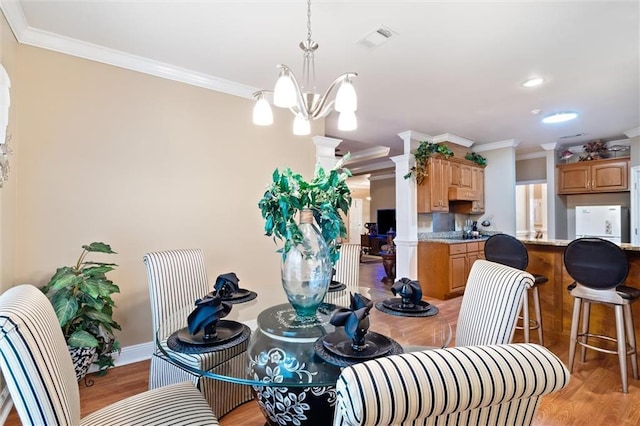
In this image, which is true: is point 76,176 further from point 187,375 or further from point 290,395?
point 290,395

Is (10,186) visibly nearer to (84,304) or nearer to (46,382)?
(84,304)

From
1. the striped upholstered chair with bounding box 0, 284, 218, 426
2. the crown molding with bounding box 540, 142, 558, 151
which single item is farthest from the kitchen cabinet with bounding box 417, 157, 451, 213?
the striped upholstered chair with bounding box 0, 284, 218, 426

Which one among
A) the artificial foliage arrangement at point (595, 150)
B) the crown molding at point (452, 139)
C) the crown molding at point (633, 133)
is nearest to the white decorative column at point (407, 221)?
the crown molding at point (452, 139)

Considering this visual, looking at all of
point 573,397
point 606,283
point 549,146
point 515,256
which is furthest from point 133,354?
point 549,146

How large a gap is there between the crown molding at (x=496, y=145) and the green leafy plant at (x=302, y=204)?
17.1 ft

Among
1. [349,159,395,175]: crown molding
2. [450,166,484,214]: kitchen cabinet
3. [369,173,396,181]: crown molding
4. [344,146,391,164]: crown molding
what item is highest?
[344,146,391,164]: crown molding

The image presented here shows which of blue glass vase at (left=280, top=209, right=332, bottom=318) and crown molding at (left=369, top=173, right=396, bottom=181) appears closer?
blue glass vase at (left=280, top=209, right=332, bottom=318)

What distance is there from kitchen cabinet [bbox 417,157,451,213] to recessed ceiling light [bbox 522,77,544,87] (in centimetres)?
183

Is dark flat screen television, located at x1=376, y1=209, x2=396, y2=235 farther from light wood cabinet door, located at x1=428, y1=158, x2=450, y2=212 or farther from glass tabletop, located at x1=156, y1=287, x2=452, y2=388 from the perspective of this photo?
glass tabletop, located at x1=156, y1=287, x2=452, y2=388

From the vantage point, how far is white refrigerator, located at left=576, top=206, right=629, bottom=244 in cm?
554

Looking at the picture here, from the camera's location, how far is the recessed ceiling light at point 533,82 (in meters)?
3.19

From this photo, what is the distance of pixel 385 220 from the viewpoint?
31.0 ft

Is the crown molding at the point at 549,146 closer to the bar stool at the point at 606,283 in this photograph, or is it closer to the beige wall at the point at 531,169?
the beige wall at the point at 531,169

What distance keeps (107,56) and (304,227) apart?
241 centimetres
